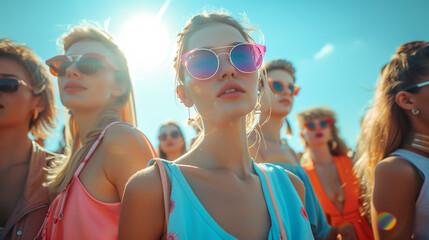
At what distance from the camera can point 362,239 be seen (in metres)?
3.84

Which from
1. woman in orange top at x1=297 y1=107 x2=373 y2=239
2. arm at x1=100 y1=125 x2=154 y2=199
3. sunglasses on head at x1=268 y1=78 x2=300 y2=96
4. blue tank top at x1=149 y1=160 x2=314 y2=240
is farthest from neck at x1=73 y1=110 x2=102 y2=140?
woman in orange top at x1=297 y1=107 x2=373 y2=239

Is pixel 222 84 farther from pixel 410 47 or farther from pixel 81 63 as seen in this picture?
pixel 410 47

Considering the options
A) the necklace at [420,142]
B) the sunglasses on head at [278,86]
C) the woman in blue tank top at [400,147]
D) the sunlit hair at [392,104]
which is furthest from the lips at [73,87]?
the necklace at [420,142]

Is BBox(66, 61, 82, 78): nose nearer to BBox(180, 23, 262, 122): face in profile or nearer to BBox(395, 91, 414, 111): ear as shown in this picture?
BBox(180, 23, 262, 122): face in profile

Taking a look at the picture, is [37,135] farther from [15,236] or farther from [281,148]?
[281,148]

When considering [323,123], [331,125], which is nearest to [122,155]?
[323,123]

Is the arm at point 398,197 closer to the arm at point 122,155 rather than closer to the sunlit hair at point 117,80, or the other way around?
the arm at point 122,155

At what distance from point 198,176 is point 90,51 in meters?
1.81

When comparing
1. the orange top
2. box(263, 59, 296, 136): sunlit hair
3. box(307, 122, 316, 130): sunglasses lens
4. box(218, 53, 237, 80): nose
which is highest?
box(263, 59, 296, 136): sunlit hair

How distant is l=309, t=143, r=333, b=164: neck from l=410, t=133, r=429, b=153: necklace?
295cm

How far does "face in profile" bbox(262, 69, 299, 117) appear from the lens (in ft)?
12.0

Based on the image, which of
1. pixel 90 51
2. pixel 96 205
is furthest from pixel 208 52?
pixel 90 51

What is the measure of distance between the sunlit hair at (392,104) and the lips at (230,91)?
1867 mm

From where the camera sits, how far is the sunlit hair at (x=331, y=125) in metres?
5.45
